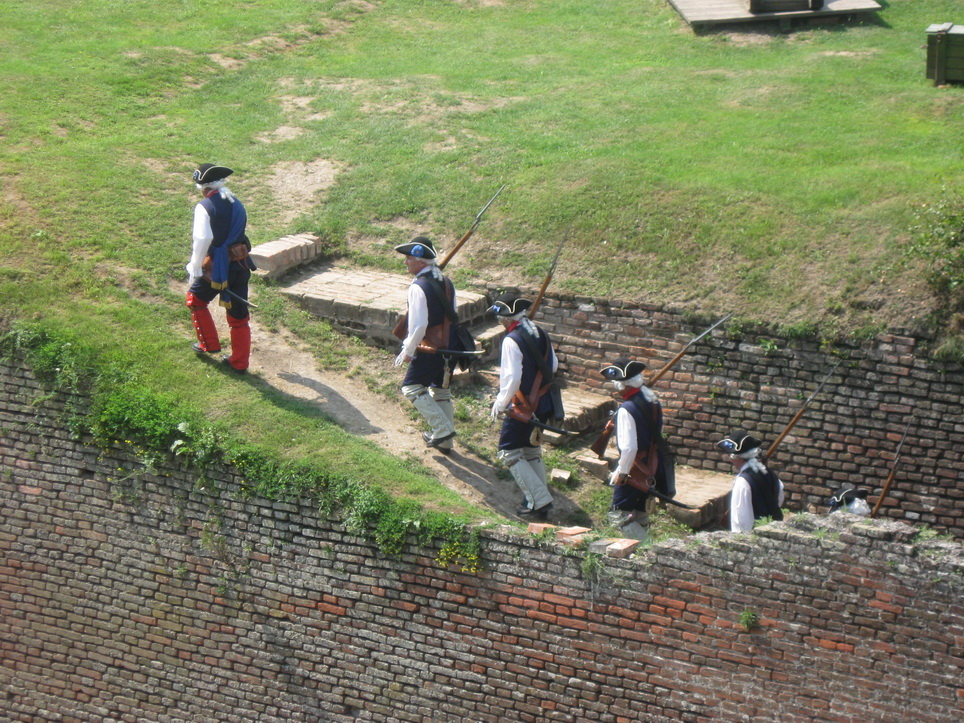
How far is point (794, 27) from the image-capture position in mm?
17609

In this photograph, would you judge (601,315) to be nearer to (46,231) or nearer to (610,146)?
(610,146)

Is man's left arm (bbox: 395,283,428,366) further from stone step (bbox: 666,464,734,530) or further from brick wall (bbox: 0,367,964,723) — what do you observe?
stone step (bbox: 666,464,734,530)

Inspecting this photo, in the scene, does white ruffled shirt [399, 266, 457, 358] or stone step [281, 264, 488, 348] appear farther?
stone step [281, 264, 488, 348]

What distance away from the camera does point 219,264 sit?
10.5 m

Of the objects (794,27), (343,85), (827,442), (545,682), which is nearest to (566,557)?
(545,682)

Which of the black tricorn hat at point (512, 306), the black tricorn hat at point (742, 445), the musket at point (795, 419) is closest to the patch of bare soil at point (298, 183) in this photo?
the black tricorn hat at point (512, 306)

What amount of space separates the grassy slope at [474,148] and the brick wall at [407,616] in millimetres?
990

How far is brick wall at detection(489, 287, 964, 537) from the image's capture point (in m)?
10.3

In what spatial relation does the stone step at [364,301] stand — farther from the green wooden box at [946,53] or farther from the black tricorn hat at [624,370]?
the green wooden box at [946,53]

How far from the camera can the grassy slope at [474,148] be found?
1132 centimetres

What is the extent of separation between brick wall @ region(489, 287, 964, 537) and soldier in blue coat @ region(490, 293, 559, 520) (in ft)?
5.94

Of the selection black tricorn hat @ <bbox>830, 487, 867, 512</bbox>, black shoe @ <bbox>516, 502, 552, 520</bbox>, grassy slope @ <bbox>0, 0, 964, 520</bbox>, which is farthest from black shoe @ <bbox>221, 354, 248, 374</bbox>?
black tricorn hat @ <bbox>830, 487, 867, 512</bbox>

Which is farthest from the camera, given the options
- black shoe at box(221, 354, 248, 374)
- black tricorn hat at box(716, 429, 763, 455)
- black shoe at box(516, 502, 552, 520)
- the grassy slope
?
the grassy slope

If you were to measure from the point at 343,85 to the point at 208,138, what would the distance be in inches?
103
